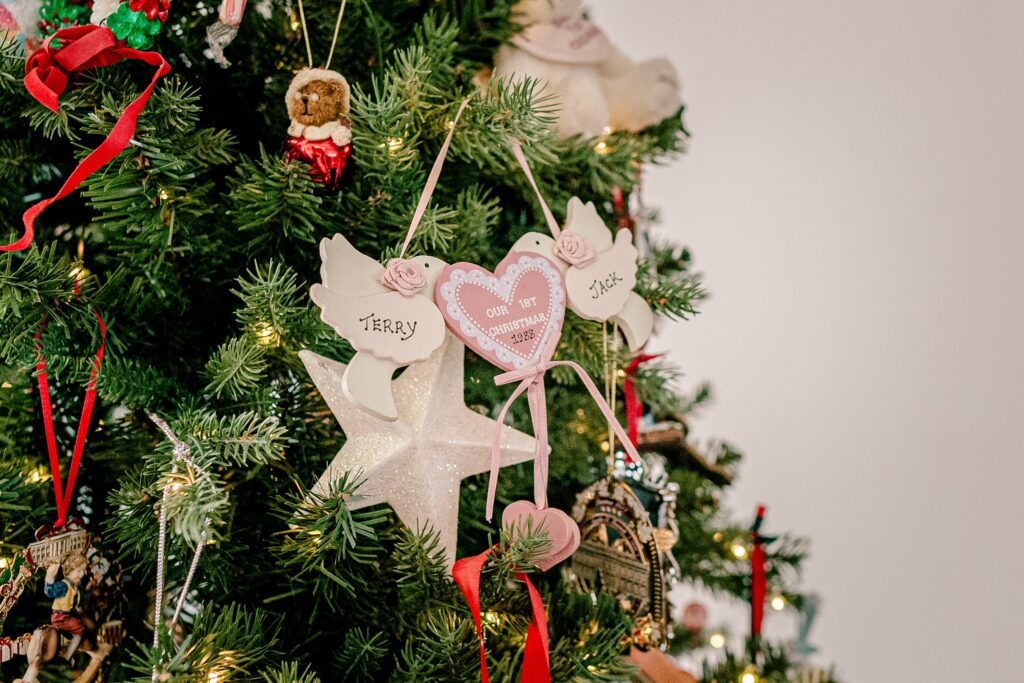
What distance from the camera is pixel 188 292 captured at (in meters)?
0.56

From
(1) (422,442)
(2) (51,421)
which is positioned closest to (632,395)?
(1) (422,442)

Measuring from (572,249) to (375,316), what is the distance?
172mm

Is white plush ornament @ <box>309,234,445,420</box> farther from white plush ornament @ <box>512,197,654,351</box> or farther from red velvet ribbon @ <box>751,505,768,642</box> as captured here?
red velvet ribbon @ <box>751,505,768,642</box>

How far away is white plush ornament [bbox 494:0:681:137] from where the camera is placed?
68 cm

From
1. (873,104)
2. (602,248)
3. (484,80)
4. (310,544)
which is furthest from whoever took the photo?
(873,104)

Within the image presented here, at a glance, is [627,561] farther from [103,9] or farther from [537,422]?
[103,9]

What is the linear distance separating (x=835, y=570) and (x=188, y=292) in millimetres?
1177

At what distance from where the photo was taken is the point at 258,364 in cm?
49

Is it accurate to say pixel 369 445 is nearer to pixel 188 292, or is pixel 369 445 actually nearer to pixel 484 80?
pixel 188 292

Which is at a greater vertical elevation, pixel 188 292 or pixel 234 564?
pixel 188 292

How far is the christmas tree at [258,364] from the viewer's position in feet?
1.55

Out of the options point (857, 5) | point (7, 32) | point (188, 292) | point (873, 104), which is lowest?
point (188, 292)

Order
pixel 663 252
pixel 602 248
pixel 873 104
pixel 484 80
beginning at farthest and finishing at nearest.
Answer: pixel 873 104 < pixel 663 252 < pixel 484 80 < pixel 602 248

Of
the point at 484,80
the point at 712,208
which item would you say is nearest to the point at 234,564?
the point at 484,80
